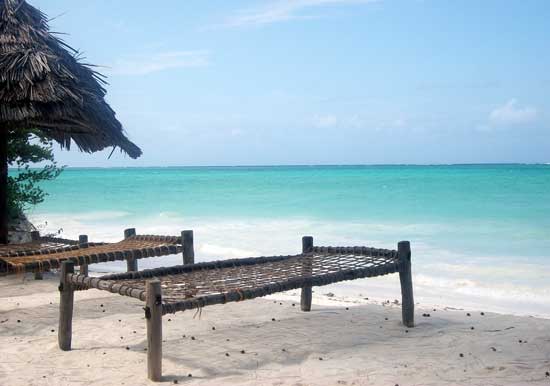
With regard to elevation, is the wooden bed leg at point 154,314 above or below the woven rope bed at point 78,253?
below

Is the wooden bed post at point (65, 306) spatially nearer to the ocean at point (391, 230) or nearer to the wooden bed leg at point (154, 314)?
the wooden bed leg at point (154, 314)

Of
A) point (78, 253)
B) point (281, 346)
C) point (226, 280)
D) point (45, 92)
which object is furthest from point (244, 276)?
point (45, 92)

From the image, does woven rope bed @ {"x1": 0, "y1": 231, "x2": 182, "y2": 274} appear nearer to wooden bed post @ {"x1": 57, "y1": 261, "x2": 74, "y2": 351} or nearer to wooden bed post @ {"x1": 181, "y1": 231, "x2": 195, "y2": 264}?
wooden bed post @ {"x1": 181, "y1": 231, "x2": 195, "y2": 264}

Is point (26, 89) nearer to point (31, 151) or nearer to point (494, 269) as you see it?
point (31, 151)

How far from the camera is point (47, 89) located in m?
5.16

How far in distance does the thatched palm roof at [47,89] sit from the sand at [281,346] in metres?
1.65

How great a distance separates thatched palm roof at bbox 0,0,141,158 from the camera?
5.19 meters

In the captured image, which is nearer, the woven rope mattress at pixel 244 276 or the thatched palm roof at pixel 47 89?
→ the woven rope mattress at pixel 244 276

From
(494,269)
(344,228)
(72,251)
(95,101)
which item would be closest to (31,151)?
(95,101)

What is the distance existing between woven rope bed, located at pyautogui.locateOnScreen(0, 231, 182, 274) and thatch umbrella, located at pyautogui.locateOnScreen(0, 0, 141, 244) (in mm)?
1112

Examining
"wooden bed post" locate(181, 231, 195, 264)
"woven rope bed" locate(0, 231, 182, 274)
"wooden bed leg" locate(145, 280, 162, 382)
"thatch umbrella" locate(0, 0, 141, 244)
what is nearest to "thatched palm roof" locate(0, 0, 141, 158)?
"thatch umbrella" locate(0, 0, 141, 244)

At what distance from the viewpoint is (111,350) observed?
3514 millimetres

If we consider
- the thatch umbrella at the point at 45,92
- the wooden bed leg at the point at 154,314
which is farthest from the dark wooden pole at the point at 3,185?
the wooden bed leg at the point at 154,314

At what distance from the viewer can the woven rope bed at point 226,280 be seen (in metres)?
2.92
